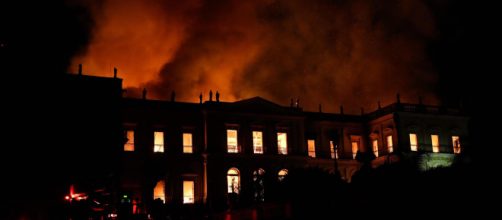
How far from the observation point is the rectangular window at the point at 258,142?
47.9 m

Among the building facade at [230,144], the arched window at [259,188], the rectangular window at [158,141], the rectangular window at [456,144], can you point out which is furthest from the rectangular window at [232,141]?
the rectangular window at [456,144]

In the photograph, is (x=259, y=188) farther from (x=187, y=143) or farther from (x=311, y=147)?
(x=311, y=147)

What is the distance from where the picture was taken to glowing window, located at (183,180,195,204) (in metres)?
45.4

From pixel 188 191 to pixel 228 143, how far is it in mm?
4771

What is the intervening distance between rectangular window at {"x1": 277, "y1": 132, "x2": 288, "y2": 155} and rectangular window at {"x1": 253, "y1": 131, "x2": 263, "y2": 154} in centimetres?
153

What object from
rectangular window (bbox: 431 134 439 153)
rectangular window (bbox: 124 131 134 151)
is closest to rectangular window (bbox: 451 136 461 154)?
rectangular window (bbox: 431 134 439 153)

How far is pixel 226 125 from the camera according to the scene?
153 feet

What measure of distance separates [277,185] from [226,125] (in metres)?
15.3

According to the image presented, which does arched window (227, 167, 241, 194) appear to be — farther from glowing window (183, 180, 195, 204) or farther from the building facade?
glowing window (183, 180, 195, 204)

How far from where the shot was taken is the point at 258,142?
4809 centimetres

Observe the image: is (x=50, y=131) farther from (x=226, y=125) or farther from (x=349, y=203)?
(x=349, y=203)

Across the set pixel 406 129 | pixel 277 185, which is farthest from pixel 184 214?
pixel 406 129

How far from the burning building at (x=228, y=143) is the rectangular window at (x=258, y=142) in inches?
3.1

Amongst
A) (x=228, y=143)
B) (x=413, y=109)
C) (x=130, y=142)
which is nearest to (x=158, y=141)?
(x=130, y=142)
